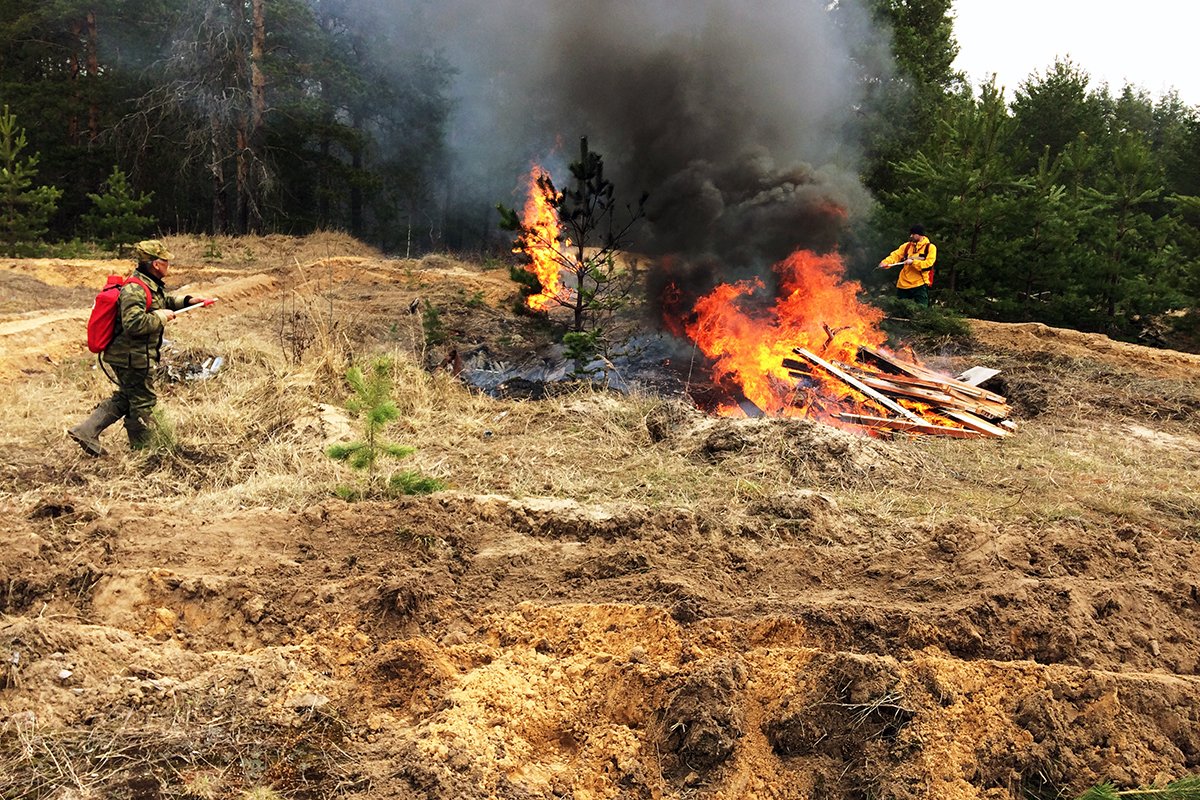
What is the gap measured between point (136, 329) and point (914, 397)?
783 centimetres

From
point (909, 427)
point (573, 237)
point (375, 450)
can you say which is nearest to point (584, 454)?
point (375, 450)

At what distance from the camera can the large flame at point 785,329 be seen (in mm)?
9742

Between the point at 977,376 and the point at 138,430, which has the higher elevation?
the point at 977,376

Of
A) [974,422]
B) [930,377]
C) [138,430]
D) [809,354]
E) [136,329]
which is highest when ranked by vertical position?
[136,329]

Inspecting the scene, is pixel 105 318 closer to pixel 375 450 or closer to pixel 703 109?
pixel 375 450

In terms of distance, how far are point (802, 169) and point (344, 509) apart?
9288 millimetres

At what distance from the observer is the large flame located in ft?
32.0

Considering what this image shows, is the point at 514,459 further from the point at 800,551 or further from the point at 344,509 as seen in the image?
the point at 800,551

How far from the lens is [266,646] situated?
432 centimetres

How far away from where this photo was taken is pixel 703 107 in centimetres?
1347

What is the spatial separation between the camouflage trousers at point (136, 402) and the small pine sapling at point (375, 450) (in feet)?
6.48

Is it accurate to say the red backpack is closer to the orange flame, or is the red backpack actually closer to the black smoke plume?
the orange flame

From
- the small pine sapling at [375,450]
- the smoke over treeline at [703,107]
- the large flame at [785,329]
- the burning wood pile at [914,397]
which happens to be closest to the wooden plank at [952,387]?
the burning wood pile at [914,397]

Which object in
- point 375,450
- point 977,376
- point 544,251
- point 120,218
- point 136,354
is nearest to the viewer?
point 375,450
